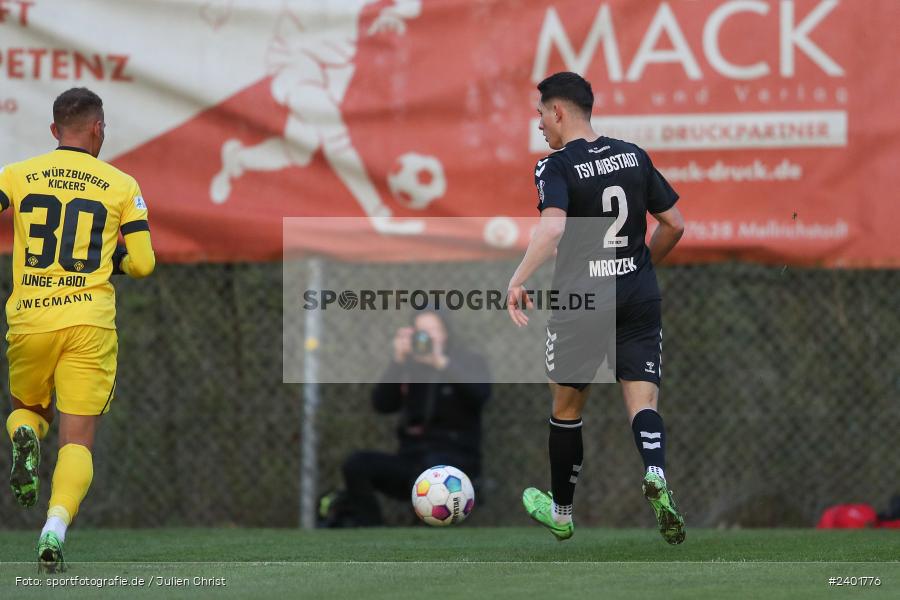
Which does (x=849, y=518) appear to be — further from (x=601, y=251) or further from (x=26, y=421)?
(x=26, y=421)

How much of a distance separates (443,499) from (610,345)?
40.9 inches

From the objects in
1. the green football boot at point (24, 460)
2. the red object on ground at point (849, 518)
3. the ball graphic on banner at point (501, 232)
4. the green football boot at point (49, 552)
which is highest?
the ball graphic on banner at point (501, 232)

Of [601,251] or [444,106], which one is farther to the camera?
[444,106]

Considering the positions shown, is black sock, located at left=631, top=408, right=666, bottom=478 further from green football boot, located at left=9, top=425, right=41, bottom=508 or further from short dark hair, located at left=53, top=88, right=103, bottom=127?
short dark hair, located at left=53, top=88, right=103, bottom=127

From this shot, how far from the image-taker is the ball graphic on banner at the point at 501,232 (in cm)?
766

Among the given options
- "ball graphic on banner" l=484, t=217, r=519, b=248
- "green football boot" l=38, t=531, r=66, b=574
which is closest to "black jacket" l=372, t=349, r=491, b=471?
"ball graphic on banner" l=484, t=217, r=519, b=248

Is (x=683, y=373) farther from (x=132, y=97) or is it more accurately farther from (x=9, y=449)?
(x=9, y=449)

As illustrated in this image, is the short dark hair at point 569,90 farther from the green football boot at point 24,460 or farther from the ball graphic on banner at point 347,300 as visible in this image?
the ball graphic on banner at point 347,300

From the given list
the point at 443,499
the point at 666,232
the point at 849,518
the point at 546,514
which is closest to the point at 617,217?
the point at 666,232

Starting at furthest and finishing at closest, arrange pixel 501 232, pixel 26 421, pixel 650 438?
pixel 501 232
pixel 650 438
pixel 26 421

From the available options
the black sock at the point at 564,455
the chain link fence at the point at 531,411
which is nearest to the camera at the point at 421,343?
the chain link fence at the point at 531,411

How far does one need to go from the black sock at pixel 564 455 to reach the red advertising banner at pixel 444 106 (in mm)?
2022

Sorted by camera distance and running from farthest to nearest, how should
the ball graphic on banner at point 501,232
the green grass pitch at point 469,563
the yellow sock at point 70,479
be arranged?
the ball graphic on banner at point 501,232 < the yellow sock at point 70,479 < the green grass pitch at point 469,563

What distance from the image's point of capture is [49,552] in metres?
4.76
